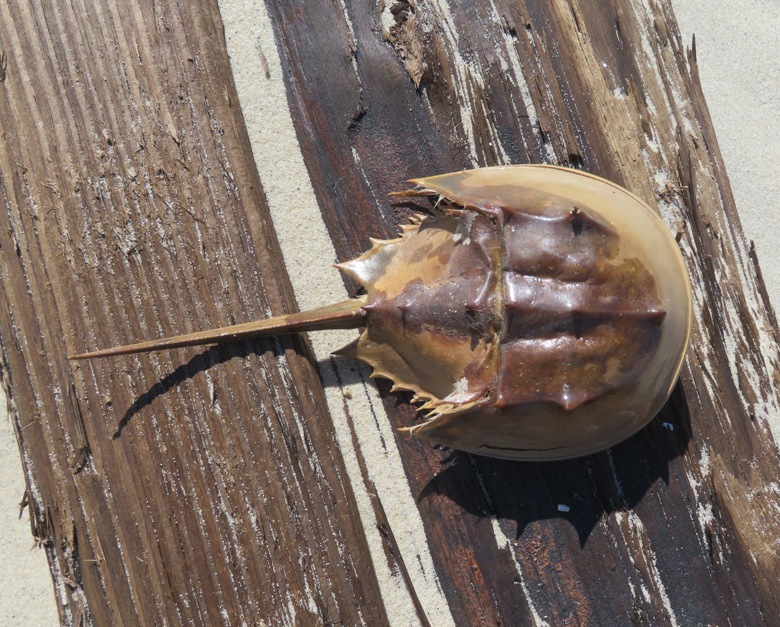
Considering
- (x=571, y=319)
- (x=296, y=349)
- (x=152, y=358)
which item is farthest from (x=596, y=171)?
(x=152, y=358)

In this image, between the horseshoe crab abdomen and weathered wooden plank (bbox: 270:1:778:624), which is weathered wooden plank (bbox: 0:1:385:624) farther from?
the horseshoe crab abdomen

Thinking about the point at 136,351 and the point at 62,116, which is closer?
the point at 136,351

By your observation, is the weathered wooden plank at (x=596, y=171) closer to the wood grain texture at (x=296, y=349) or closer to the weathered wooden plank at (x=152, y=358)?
the wood grain texture at (x=296, y=349)

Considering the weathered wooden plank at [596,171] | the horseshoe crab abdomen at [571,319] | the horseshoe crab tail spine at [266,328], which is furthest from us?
the weathered wooden plank at [596,171]

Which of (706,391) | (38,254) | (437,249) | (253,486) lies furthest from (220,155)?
(706,391)

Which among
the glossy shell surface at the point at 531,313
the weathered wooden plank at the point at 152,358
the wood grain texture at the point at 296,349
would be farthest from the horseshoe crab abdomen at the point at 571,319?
the weathered wooden plank at the point at 152,358

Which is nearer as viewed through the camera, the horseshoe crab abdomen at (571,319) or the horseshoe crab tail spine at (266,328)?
the horseshoe crab abdomen at (571,319)

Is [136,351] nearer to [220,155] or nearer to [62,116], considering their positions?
[220,155]
